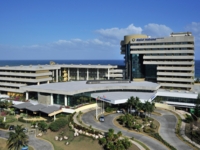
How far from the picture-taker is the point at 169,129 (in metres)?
59.6

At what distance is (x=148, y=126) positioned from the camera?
61594mm

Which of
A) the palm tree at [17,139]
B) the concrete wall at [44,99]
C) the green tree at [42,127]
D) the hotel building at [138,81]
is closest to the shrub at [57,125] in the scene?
the green tree at [42,127]

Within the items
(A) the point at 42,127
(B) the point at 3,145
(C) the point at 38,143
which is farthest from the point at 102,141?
(B) the point at 3,145

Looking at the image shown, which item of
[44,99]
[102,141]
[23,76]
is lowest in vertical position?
[102,141]

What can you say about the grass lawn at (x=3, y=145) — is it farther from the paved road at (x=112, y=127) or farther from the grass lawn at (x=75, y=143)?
the paved road at (x=112, y=127)

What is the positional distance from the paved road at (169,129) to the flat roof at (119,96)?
736 centimetres

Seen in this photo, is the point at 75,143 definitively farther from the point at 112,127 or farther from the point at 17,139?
the point at 17,139

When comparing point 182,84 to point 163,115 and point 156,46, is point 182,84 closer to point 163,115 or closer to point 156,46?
point 156,46

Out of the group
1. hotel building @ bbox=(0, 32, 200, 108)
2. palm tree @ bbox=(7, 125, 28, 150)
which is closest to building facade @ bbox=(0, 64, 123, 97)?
hotel building @ bbox=(0, 32, 200, 108)

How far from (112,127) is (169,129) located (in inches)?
665

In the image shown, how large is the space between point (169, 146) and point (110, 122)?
21.8 metres

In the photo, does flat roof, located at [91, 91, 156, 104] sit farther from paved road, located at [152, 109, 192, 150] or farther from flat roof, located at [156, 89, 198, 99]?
flat roof, located at [156, 89, 198, 99]

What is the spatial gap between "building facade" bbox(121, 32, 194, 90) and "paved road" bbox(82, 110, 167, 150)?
43.7m

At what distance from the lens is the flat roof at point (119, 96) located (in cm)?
7444
